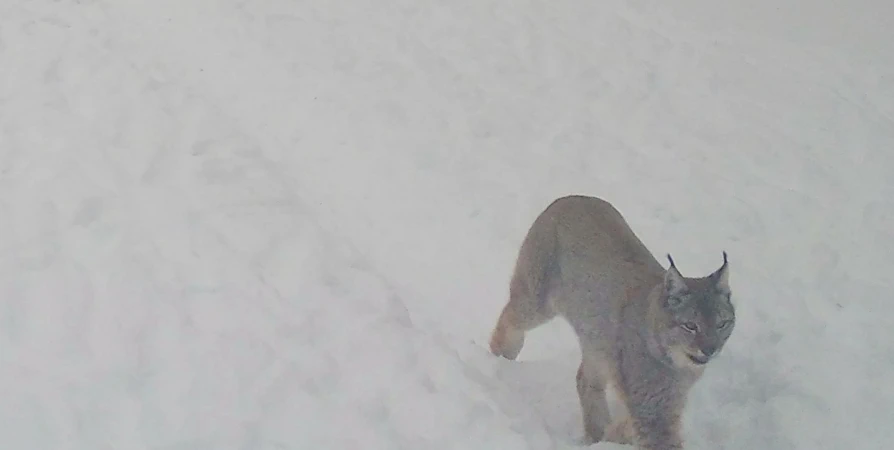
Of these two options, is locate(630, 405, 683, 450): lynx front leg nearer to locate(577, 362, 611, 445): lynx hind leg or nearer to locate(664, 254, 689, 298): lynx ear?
locate(577, 362, 611, 445): lynx hind leg

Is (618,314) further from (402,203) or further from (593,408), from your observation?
(402,203)

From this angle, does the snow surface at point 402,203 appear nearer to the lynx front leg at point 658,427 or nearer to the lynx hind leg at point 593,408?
the lynx hind leg at point 593,408

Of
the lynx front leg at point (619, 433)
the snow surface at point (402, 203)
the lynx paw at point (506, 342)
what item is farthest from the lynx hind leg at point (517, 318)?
the lynx front leg at point (619, 433)

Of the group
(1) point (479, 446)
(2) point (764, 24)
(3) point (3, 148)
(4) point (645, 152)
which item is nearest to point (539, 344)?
(1) point (479, 446)

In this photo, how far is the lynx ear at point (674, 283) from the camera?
4.23 m

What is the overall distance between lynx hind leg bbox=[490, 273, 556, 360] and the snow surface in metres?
0.19

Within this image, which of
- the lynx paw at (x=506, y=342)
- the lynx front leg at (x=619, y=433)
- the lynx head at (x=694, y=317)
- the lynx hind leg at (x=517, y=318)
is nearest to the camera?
the lynx head at (x=694, y=317)

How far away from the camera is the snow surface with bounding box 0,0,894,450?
4531mm

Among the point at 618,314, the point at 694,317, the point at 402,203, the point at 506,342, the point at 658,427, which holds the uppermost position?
the point at 694,317

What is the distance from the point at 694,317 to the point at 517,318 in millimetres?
1312

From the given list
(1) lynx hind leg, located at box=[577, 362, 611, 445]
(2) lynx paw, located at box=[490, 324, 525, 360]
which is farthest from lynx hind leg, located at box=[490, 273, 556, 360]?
(1) lynx hind leg, located at box=[577, 362, 611, 445]

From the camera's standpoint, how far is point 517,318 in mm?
5234

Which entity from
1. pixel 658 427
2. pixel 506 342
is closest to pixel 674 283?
pixel 658 427

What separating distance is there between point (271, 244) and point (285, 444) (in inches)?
71.5
